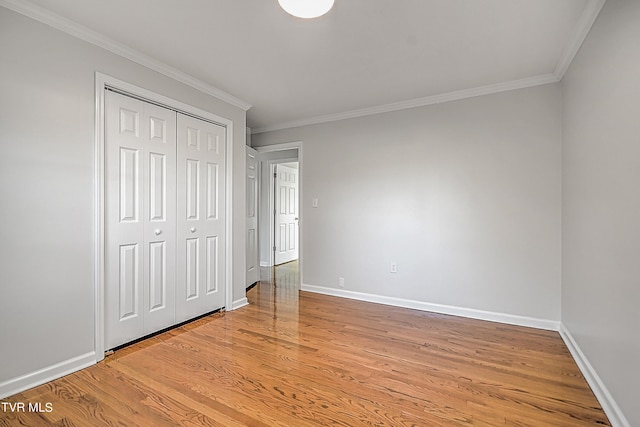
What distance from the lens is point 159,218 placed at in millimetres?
2709

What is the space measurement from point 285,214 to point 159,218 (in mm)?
3772

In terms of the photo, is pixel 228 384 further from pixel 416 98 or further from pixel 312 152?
pixel 416 98

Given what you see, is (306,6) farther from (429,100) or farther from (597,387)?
(597,387)

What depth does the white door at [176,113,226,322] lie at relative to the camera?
291 centimetres

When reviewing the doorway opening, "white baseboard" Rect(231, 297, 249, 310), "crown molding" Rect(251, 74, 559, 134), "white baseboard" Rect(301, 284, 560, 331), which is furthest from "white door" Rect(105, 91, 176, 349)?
the doorway opening

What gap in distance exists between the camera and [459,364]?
2.24 metres

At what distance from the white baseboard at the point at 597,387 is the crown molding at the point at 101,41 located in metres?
3.95

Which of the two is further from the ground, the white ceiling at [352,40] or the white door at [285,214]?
the white ceiling at [352,40]

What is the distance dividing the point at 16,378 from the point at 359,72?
11.2 feet

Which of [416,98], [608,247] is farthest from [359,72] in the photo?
[608,247]

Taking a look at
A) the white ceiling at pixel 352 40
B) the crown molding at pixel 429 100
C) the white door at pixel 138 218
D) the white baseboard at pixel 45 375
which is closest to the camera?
the white baseboard at pixel 45 375

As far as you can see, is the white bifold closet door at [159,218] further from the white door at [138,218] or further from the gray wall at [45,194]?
the gray wall at [45,194]

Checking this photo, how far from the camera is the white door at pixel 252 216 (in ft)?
14.1

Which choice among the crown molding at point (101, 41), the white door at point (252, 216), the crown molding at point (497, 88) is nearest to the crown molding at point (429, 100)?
the crown molding at point (497, 88)
